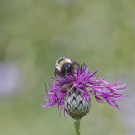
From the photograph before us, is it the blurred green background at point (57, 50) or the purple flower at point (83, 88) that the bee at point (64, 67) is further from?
the blurred green background at point (57, 50)

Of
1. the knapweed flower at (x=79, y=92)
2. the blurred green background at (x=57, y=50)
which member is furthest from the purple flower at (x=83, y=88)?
the blurred green background at (x=57, y=50)

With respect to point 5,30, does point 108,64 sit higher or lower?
lower

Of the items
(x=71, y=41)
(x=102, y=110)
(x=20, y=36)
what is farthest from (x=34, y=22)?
(x=102, y=110)

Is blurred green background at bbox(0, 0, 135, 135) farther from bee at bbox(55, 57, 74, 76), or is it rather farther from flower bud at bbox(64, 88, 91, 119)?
flower bud at bbox(64, 88, 91, 119)

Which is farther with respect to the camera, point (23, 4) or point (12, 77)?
point (12, 77)

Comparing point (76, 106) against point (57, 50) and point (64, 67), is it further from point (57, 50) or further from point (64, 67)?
point (57, 50)

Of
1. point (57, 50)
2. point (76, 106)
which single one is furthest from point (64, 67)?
point (57, 50)

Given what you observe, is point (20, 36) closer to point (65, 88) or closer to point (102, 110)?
point (102, 110)

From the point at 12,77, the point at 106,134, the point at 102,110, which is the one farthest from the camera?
the point at 12,77
